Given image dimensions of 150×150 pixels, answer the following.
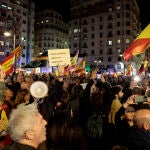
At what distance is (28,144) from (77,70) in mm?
16561

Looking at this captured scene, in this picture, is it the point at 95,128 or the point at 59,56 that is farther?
the point at 59,56

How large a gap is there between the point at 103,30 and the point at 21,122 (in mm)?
100810

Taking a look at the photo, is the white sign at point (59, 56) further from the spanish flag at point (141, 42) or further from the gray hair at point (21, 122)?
the gray hair at point (21, 122)

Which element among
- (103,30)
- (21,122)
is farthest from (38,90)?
(103,30)

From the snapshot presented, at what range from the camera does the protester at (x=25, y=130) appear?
2.68 metres

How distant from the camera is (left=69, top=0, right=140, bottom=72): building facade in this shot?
323ft

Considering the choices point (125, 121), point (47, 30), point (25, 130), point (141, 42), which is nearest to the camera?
point (25, 130)

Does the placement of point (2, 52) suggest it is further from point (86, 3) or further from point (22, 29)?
point (86, 3)

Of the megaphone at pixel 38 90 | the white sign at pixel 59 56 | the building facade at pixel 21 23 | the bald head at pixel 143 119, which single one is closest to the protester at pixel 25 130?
the bald head at pixel 143 119

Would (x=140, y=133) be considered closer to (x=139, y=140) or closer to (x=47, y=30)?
(x=139, y=140)

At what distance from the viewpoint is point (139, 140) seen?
385cm

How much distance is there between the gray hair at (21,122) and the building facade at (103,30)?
93.0 meters

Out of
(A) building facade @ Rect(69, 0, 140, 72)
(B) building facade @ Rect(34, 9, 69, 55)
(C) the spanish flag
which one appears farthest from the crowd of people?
(B) building facade @ Rect(34, 9, 69, 55)

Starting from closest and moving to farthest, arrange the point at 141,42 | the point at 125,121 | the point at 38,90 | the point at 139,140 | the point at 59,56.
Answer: the point at 139,140, the point at 125,121, the point at 38,90, the point at 141,42, the point at 59,56
